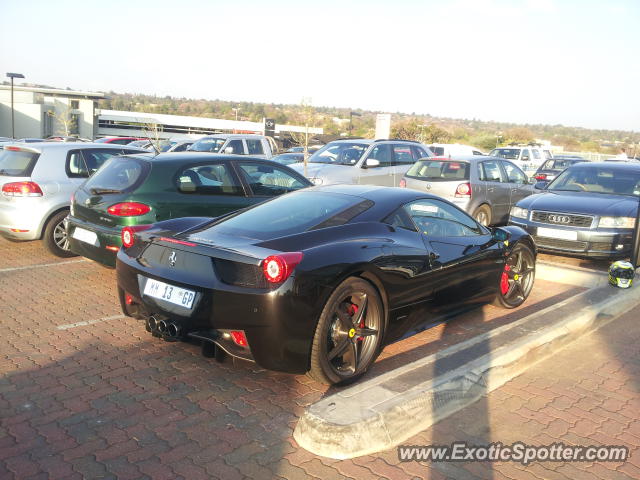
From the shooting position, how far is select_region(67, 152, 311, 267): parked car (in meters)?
6.42

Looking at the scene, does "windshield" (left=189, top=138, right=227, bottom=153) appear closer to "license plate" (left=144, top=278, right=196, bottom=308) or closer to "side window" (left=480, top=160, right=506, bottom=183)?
"side window" (left=480, top=160, right=506, bottom=183)

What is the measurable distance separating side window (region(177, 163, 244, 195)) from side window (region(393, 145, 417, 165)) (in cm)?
740

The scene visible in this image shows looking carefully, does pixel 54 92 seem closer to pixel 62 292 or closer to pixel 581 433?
pixel 62 292

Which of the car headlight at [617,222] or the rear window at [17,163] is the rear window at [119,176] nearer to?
the rear window at [17,163]

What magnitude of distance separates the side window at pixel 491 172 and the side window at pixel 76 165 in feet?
24.1

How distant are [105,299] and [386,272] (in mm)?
3312

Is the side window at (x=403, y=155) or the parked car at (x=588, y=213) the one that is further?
the side window at (x=403, y=155)

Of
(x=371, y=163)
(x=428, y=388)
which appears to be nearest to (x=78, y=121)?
(x=371, y=163)

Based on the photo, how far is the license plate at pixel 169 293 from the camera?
3.96 m

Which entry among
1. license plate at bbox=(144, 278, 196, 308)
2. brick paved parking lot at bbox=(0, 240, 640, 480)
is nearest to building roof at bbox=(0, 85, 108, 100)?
brick paved parking lot at bbox=(0, 240, 640, 480)

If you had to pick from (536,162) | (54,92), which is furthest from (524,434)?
(54,92)

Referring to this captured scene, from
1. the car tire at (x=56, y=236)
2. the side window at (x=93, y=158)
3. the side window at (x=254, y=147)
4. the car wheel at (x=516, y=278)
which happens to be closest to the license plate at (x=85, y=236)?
the car tire at (x=56, y=236)

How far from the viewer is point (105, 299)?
20.3ft

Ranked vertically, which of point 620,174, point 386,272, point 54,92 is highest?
point 54,92
